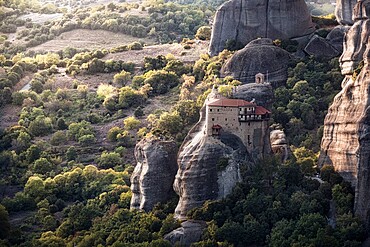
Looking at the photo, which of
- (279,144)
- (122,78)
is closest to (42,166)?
(122,78)

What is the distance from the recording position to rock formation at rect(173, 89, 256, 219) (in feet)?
205

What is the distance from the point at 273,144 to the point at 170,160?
6764 mm

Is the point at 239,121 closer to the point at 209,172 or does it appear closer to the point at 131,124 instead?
the point at 209,172

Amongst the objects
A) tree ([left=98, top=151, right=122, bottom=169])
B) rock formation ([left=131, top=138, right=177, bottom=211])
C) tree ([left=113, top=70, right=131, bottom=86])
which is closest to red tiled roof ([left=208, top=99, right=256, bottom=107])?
rock formation ([left=131, top=138, right=177, bottom=211])

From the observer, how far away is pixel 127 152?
273 ft

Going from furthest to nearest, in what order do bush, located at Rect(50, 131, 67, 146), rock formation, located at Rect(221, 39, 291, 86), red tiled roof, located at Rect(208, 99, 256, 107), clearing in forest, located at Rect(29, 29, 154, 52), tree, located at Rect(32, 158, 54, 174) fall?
clearing in forest, located at Rect(29, 29, 154, 52) → bush, located at Rect(50, 131, 67, 146) → tree, located at Rect(32, 158, 54, 174) → rock formation, located at Rect(221, 39, 291, 86) → red tiled roof, located at Rect(208, 99, 256, 107)

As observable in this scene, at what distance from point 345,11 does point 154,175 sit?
94.5ft

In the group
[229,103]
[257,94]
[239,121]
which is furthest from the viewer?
[257,94]

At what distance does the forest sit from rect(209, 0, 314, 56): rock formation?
253 centimetres

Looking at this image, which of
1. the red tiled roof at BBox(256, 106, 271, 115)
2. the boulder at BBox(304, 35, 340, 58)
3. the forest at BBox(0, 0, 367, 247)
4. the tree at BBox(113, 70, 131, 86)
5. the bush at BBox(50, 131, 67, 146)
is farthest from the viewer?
the tree at BBox(113, 70, 131, 86)

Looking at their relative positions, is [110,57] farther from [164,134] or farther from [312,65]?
[164,134]

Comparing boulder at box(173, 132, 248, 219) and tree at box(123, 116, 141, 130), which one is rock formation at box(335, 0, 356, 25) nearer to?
tree at box(123, 116, 141, 130)

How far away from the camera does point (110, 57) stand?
109m

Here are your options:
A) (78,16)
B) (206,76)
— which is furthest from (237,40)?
(78,16)
